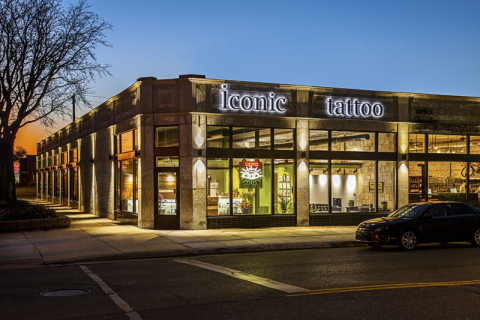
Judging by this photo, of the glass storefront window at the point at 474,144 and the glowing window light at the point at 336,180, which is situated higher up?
the glass storefront window at the point at 474,144

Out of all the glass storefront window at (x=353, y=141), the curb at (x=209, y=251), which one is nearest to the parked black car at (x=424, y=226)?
the curb at (x=209, y=251)

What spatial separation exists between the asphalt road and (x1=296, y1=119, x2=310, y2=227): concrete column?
7.38 m

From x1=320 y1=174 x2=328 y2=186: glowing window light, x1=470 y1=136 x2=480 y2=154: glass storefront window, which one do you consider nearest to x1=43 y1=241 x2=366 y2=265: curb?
x1=320 y1=174 x2=328 y2=186: glowing window light

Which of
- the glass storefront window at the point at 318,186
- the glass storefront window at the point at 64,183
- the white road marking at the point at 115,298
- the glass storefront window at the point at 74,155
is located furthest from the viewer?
the glass storefront window at the point at 64,183

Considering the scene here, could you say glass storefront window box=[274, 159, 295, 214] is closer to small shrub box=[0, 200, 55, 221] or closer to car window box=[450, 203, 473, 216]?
car window box=[450, 203, 473, 216]

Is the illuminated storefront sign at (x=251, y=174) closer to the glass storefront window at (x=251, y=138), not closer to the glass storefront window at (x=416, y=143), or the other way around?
the glass storefront window at (x=251, y=138)

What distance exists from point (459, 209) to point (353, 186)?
6221 millimetres

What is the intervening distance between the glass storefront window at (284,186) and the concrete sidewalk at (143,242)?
0.98 meters

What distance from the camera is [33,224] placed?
19562 mm

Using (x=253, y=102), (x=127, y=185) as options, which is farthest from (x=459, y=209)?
(x=127, y=185)

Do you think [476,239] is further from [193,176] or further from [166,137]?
[166,137]

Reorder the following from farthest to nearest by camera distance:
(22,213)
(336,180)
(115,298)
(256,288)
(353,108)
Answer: (353,108) < (336,180) < (22,213) < (256,288) < (115,298)

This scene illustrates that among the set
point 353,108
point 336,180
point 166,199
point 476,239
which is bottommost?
point 476,239

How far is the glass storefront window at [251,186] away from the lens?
66.2 feet
